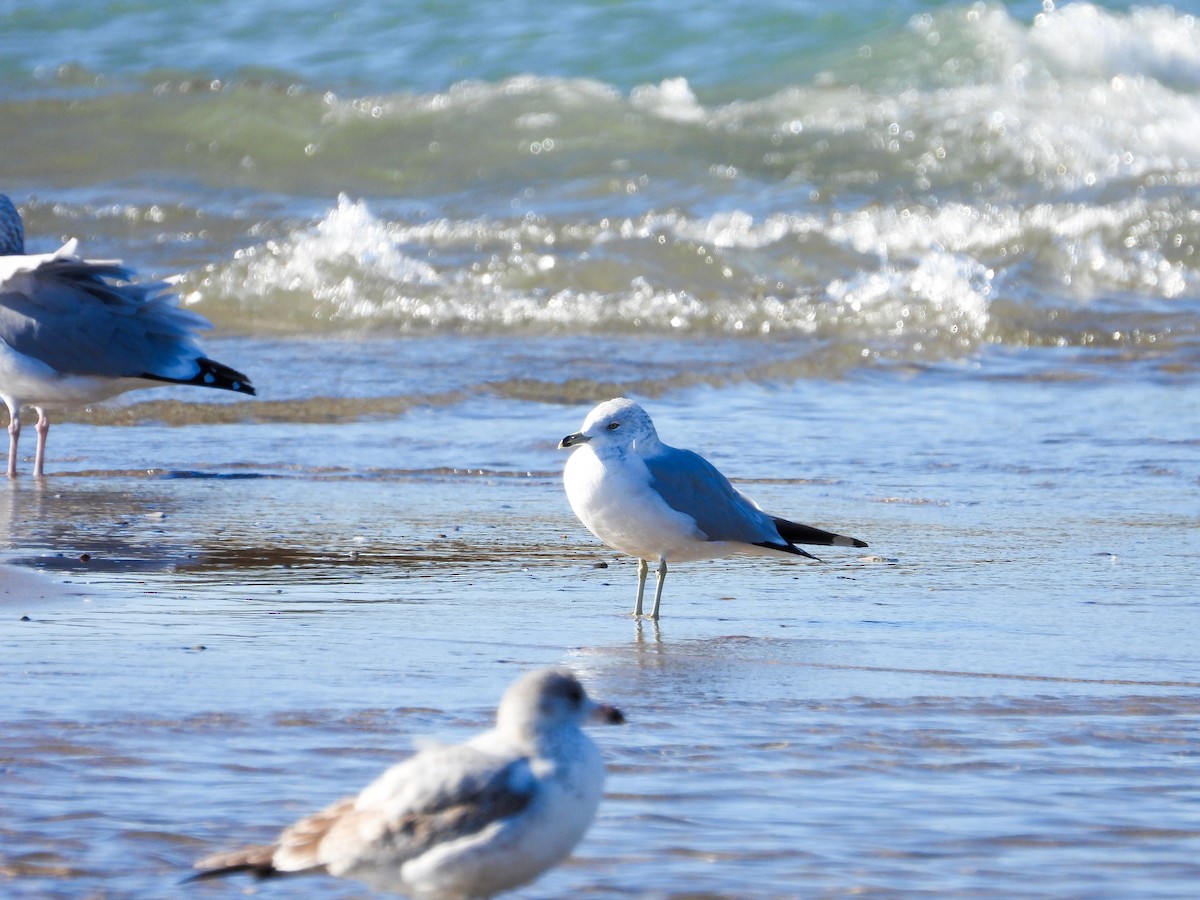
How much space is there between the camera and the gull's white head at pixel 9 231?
7.84 meters

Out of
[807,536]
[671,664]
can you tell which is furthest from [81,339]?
[671,664]

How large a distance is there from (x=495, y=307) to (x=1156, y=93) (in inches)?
319

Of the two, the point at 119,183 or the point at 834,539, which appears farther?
the point at 119,183

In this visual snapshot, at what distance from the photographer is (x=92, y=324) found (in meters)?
7.09

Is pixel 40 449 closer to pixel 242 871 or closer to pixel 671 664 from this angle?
pixel 671 664

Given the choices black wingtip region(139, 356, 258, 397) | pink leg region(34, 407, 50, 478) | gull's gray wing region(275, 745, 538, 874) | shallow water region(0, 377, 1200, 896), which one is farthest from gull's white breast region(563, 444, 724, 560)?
pink leg region(34, 407, 50, 478)

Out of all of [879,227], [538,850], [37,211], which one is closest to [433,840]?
[538,850]

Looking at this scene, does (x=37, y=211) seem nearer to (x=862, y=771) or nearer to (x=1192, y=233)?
(x=1192, y=233)

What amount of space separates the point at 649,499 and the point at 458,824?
7.39 feet

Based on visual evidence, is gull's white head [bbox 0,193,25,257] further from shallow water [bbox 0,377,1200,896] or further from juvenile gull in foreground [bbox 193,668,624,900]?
juvenile gull in foreground [bbox 193,668,624,900]

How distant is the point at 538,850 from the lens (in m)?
2.45

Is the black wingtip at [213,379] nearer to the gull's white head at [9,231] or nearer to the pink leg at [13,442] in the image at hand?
the pink leg at [13,442]

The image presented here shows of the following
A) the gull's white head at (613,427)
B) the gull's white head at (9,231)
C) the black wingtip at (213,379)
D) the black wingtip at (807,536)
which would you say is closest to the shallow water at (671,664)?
the black wingtip at (807,536)

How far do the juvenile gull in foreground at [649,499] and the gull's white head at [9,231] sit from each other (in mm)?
4028
